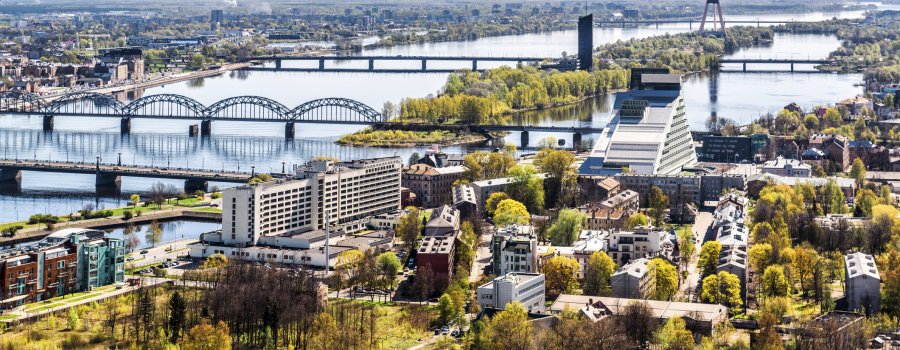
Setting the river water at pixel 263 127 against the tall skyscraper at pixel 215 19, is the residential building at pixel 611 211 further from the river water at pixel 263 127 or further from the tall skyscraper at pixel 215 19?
the tall skyscraper at pixel 215 19

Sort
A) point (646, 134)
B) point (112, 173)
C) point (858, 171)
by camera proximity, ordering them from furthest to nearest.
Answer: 1. point (112, 173)
2. point (646, 134)
3. point (858, 171)

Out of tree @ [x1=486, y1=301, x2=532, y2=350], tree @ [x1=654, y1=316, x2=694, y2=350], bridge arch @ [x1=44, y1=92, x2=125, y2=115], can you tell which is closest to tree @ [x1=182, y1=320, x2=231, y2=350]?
tree @ [x1=486, y1=301, x2=532, y2=350]

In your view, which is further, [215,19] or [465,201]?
[215,19]

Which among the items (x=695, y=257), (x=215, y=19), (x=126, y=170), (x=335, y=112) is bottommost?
(x=695, y=257)

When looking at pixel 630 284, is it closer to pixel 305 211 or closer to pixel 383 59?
pixel 305 211

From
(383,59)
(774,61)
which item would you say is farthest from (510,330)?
(383,59)

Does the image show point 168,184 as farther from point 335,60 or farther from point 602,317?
point 335,60

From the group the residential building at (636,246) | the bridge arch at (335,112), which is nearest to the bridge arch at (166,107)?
the bridge arch at (335,112)
